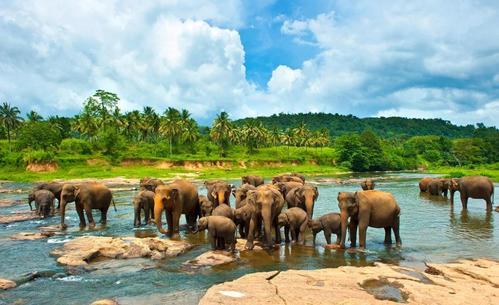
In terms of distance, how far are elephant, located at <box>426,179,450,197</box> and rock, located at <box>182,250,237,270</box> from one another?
3067 centimetres

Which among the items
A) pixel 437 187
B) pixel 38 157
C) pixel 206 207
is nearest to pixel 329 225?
pixel 206 207

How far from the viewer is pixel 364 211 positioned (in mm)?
15555

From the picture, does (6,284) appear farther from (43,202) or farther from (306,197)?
(43,202)

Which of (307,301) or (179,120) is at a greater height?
(179,120)

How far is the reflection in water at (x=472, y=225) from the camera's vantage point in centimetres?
1973

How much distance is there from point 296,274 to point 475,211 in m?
21.0

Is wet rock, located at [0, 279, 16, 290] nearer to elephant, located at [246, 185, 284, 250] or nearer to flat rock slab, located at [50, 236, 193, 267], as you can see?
flat rock slab, located at [50, 236, 193, 267]

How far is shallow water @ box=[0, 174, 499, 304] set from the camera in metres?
11.2

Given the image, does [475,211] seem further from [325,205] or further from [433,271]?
[433,271]

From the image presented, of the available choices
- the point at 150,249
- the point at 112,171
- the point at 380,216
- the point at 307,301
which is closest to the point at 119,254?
the point at 150,249

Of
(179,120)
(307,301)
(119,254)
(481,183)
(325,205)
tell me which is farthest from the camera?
(179,120)

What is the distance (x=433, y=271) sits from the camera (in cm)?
1263

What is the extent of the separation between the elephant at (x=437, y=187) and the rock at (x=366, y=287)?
28.8 metres

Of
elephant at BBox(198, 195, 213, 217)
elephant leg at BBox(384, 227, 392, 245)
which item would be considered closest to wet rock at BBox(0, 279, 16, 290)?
elephant at BBox(198, 195, 213, 217)
